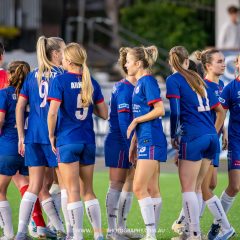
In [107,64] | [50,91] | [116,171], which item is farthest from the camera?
[107,64]

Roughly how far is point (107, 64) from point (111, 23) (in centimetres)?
172

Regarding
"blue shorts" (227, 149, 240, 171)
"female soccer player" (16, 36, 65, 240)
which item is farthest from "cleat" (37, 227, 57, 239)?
"blue shorts" (227, 149, 240, 171)

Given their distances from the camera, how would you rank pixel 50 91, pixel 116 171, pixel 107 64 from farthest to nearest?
1. pixel 107 64
2. pixel 116 171
3. pixel 50 91

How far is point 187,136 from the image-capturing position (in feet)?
30.5

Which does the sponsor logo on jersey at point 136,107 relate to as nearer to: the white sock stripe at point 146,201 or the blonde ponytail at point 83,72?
the blonde ponytail at point 83,72

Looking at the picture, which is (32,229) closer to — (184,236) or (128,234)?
(128,234)

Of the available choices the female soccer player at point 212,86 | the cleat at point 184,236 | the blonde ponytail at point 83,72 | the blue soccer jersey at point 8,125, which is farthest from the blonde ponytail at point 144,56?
the cleat at point 184,236

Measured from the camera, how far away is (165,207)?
482 inches

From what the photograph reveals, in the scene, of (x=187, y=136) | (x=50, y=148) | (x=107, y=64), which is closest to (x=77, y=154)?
(x=50, y=148)

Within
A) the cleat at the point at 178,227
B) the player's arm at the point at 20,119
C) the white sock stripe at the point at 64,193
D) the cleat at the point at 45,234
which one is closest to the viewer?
the player's arm at the point at 20,119

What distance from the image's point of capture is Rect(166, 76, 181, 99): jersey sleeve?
9.21 m

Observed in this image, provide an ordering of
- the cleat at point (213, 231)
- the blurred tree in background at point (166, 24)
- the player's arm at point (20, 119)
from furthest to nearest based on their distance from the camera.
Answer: the blurred tree in background at point (166, 24) < the cleat at point (213, 231) < the player's arm at point (20, 119)

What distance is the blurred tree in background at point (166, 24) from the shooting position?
84.7 ft

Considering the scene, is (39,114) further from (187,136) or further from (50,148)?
(187,136)
